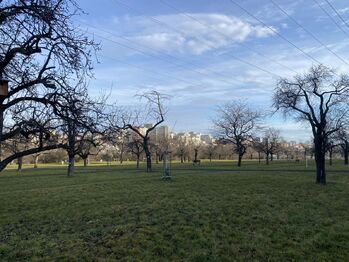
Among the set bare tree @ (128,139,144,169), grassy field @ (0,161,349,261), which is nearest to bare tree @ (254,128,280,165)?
bare tree @ (128,139,144,169)

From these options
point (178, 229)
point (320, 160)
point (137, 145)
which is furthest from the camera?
point (137, 145)

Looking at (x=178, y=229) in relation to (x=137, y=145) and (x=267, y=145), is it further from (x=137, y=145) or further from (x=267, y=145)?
(x=267, y=145)

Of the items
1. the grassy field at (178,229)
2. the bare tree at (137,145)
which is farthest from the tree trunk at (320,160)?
the bare tree at (137,145)

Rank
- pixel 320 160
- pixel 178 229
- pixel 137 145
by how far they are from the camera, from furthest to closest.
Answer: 1. pixel 137 145
2. pixel 320 160
3. pixel 178 229

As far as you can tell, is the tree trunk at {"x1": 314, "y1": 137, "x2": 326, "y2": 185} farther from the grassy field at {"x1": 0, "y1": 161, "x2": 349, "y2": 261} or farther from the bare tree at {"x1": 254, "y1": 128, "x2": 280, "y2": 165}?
the bare tree at {"x1": 254, "y1": 128, "x2": 280, "y2": 165}

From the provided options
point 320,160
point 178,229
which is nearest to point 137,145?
point 320,160

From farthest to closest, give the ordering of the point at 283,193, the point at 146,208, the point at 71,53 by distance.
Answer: the point at 283,193 → the point at 146,208 → the point at 71,53

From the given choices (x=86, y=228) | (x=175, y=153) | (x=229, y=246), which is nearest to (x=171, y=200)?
(x=86, y=228)

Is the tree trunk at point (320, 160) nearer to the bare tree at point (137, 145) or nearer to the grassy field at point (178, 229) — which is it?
the grassy field at point (178, 229)

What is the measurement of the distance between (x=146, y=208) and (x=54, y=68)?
6.15 meters

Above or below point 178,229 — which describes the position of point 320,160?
above

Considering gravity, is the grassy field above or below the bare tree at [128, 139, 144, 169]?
below

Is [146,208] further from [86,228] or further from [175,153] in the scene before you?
[175,153]

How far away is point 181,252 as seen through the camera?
783 cm
